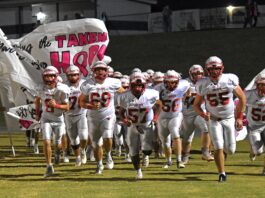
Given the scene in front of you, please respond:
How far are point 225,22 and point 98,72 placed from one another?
67.7ft

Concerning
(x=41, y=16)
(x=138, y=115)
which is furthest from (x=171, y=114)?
(x=41, y=16)

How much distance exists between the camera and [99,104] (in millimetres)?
11750

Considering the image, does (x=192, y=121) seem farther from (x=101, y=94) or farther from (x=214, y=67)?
(x=214, y=67)

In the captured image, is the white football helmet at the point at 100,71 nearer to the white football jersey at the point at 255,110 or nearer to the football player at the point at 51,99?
the football player at the point at 51,99

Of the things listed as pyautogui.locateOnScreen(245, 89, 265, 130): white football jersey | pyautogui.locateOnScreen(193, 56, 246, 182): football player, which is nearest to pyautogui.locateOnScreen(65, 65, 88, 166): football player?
pyautogui.locateOnScreen(245, 89, 265, 130): white football jersey

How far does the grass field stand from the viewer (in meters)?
9.60

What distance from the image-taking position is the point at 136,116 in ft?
36.0

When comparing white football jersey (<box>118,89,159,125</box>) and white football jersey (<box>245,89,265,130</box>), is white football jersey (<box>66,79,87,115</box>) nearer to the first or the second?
white football jersey (<box>118,89,159,125</box>)

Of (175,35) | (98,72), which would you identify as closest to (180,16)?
(175,35)

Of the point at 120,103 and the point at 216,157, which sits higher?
the point at 120,103

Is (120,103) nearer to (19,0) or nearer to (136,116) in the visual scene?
(136,116)

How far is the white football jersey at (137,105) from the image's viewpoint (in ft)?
36.0

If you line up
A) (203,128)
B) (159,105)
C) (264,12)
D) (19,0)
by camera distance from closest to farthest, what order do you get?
(159,105), (203,128), (264,12), (19,0)

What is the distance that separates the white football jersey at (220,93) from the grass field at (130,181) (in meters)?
0.95
